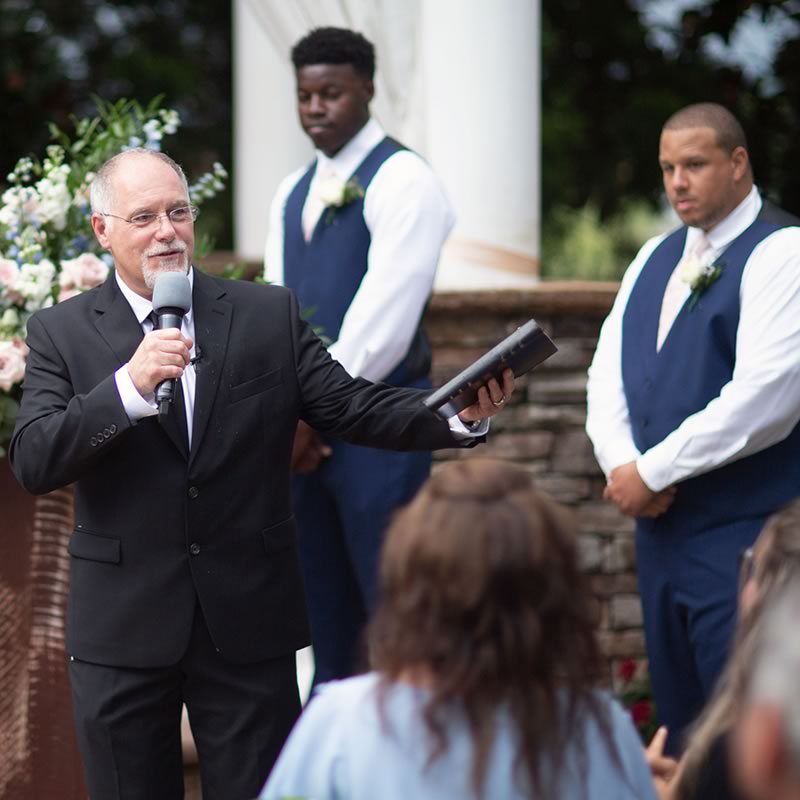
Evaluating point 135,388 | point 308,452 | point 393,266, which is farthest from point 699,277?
point 135,388

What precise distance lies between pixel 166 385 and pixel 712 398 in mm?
1907

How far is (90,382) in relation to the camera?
10.9 feet

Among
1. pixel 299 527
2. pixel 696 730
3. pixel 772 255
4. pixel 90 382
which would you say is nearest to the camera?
pixel 696 730

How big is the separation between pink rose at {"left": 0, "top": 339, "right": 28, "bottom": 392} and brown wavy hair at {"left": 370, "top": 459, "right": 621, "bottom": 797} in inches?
85.6

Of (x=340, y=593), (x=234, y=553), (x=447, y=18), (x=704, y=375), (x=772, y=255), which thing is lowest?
(x=340, y=593)

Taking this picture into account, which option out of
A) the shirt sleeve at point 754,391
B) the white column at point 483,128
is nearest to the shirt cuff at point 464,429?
the shirt sleeve at point 754,391

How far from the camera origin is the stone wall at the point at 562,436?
19.0 ft

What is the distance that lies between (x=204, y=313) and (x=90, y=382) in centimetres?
30

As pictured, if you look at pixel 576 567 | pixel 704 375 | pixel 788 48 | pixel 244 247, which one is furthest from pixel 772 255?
pixel 788 48

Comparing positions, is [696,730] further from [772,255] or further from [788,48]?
[788,48]

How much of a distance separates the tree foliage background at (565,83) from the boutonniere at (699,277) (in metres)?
3.66

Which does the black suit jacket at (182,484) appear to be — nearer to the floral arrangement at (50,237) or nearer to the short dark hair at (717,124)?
the floral arrangement at (50,237)

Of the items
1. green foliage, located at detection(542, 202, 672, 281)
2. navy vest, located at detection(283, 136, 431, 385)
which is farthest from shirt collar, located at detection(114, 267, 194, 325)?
green foliage, located at detection(542, 202, 672, 281)

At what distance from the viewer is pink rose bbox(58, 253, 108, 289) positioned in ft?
14.1
